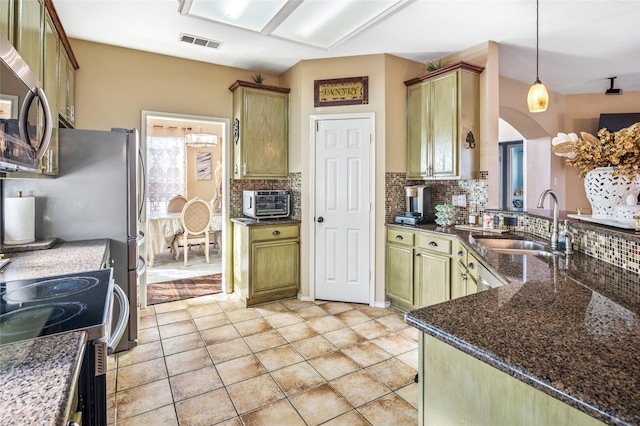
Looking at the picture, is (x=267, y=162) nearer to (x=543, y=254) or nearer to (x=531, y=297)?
(x=543, y=254)

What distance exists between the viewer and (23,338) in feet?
3.06

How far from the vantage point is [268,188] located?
4.22 meters

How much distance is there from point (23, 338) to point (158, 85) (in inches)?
131

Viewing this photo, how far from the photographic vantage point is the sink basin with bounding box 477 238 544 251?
240 cm

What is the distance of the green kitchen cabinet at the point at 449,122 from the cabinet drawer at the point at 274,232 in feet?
4.90

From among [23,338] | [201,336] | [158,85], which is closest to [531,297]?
[23,338]

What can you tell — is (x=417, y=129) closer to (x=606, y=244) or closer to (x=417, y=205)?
(x=417, y=205)

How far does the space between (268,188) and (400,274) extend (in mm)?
1861

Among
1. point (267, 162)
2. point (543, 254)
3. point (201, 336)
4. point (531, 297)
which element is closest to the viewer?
point (531, 297)

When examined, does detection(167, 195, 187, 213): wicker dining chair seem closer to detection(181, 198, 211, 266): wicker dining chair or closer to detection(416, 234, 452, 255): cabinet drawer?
detection(181, 198, 211, 266): wicker dining chair

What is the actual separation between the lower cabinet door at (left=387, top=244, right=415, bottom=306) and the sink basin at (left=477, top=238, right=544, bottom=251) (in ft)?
2.81

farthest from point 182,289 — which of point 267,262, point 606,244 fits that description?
point 606,244

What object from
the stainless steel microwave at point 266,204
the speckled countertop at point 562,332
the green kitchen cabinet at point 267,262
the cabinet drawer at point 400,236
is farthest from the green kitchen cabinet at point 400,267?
the speckled countertop at point 562,332

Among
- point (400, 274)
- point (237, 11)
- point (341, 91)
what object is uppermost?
point (237, 11)
